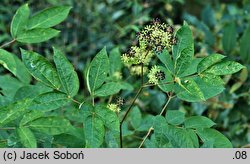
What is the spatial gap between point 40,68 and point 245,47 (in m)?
0.93

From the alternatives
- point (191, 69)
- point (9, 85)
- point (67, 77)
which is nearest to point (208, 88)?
point (191, 69)

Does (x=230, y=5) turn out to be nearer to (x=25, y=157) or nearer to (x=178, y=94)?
(x=178, y=94)

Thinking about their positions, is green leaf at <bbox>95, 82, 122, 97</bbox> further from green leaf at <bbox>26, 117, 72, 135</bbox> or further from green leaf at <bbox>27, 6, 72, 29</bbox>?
green leaf at <bbox>27, 6, 72, 29</bbox>

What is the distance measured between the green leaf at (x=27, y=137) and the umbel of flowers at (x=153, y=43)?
226 mm

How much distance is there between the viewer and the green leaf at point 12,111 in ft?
3.06

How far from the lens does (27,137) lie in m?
0.95

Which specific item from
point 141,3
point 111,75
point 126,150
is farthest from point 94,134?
point 141,3

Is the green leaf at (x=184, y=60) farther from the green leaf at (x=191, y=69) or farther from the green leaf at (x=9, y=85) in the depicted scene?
the green leaf at (x=9, y=85)

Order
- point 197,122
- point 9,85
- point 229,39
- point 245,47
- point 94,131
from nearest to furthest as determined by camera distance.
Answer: point 94,131
point 197,122
point 9,85
point 245,47
point 229,39

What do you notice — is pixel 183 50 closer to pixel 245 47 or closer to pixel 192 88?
pixel 192 88

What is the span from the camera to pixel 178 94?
1.04m

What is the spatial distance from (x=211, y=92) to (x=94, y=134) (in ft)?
0.85

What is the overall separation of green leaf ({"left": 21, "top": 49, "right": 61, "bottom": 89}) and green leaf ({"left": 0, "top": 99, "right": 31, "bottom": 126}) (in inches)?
2.8

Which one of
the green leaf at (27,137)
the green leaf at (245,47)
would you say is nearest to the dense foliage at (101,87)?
the green leaf at (27,137)
